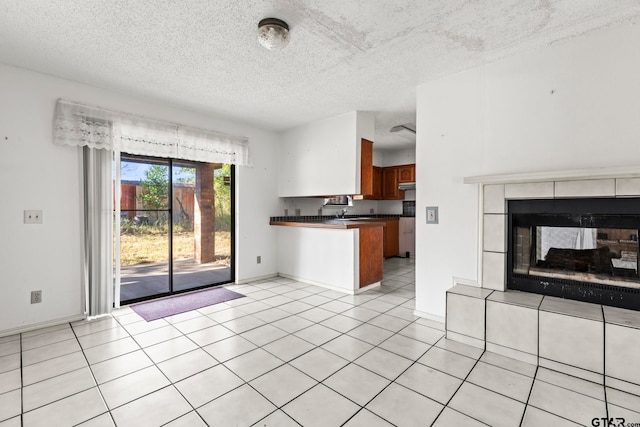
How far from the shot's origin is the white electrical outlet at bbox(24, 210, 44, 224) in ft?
8.95

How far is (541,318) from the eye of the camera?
2094mm

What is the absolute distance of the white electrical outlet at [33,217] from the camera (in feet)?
8.95

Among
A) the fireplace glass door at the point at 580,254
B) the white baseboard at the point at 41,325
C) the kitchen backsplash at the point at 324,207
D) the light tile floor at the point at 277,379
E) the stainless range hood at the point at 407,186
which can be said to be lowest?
the light tile floor at the point at 277,379

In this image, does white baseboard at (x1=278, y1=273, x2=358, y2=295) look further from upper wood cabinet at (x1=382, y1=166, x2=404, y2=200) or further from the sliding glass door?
upper wood cabinet at (x1=382, y1=166, x2=404, y2=200)

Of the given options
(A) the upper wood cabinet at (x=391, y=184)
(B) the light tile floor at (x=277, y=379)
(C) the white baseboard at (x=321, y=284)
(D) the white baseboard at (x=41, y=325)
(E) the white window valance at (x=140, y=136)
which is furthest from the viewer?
(A) the upper wood cabinet at (x=391, y=184)

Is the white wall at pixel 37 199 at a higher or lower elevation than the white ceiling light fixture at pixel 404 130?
lower

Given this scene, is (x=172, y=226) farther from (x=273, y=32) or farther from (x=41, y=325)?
(x=273, y=32)

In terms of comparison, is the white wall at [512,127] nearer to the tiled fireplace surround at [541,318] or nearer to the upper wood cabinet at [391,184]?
the tiled fireplace surround at [541,318]

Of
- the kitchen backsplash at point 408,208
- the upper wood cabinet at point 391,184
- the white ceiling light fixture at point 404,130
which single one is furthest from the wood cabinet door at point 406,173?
A: the white ceiling light fixture at point 404,130

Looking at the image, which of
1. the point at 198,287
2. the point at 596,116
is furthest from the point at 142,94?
the point at 596,116

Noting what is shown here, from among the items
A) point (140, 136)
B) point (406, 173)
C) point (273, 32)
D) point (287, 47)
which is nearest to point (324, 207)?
point (406, 173)

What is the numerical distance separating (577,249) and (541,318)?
0.71 metres

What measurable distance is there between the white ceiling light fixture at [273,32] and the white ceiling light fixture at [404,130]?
118 inches

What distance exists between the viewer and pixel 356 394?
1777 millimetres
